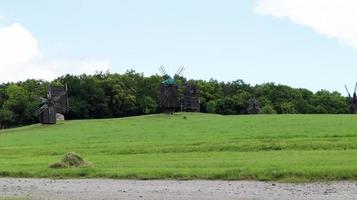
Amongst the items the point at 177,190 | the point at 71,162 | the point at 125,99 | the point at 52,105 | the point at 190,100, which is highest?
the point at 125,99

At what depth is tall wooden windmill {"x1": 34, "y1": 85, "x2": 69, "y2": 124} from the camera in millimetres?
82250

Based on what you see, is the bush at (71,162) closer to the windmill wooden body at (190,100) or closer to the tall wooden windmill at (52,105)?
the tall wooden windmill at (52,105)

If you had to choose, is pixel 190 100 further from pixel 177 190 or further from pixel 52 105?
pixel 177 190

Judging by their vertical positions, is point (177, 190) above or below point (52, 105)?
below

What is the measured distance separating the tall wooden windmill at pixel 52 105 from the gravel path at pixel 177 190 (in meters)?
63.0

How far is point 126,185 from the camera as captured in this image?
18891 millimetres

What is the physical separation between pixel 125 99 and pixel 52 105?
52462 mm

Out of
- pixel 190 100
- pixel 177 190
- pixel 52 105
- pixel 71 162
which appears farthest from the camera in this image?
pixel 190 100

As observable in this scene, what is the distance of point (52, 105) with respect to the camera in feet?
274

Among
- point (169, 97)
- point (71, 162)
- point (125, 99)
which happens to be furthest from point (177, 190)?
point (125, 99)

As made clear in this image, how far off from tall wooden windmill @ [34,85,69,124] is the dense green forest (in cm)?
3579

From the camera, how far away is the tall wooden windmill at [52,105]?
82.2 metres

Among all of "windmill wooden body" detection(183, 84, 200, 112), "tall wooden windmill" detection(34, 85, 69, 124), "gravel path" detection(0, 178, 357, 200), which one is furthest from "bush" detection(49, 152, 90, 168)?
"windmill wooden body" detection(183, 84, 200, 112)

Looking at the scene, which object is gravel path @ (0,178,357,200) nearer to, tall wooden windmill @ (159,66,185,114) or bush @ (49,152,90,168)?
bush @ (49,152,90,168)
